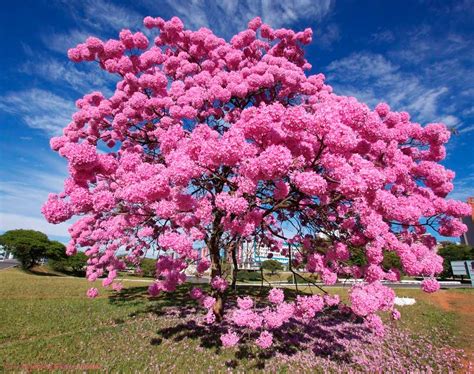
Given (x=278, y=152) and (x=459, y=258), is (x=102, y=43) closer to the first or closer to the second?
(x=278, y=152)

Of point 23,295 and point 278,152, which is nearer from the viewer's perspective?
point 278,152

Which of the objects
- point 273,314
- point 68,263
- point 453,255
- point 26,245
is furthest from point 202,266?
point 453,255

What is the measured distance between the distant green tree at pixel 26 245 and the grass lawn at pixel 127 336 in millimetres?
26997

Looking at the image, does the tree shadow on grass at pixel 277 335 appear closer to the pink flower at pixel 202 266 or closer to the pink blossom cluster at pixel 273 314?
the pink blossom cluster at pixel 273 314

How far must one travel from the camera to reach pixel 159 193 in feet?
15.1

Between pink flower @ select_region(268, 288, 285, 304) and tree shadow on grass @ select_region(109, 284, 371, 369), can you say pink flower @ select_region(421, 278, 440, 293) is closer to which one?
tree shadow on grass @ select_region(109, 284, 371, 369)

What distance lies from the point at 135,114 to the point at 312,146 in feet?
20.1

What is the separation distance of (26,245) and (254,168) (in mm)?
47015

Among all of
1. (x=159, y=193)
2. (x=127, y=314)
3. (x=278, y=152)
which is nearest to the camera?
(x=278, y=152)

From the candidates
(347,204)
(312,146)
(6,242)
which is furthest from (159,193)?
(6,242)

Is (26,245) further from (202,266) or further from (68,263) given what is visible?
(202,266)

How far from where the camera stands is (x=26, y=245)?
39812 millimetres

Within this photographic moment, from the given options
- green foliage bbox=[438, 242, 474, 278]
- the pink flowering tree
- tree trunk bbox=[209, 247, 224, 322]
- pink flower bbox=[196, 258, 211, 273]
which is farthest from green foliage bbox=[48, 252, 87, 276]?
green foliage bbox=[438, 242, 474, 278]

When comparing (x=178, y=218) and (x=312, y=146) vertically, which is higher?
(x=312, y=146)
